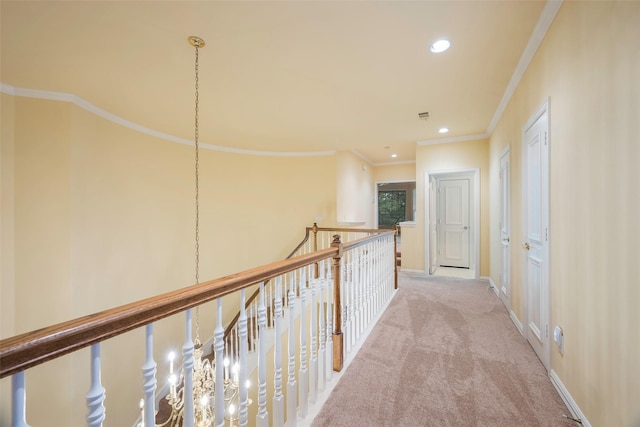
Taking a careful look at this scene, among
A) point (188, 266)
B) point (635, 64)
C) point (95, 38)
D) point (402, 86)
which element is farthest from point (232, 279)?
point (188, 266)

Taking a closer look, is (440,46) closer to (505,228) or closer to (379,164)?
(505,228)

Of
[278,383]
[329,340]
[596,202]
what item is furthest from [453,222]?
[278,383]

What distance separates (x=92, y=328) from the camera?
0.66 metres

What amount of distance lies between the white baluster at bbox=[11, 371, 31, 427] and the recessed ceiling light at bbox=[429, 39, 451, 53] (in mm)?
2824

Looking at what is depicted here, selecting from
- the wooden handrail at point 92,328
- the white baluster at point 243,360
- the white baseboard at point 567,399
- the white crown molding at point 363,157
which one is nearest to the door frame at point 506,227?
the white baseboard at point 567,399

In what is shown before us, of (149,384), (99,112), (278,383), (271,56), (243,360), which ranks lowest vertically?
(278,383)

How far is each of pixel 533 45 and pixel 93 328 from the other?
3212 mm

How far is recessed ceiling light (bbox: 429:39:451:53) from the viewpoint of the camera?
83.7 inches

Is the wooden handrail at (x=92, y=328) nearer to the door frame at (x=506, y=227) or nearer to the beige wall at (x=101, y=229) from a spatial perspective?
the beige wall at (x=101, y=229)

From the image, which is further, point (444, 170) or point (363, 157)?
Result: point (363, 157)

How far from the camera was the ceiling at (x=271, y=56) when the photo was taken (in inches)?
70.9

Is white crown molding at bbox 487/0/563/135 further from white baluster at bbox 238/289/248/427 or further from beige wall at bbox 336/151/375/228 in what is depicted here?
beige wall at bbox 336/151/375/228

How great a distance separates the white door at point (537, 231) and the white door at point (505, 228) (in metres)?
0.73

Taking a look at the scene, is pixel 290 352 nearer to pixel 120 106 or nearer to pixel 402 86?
pixel 402 86
